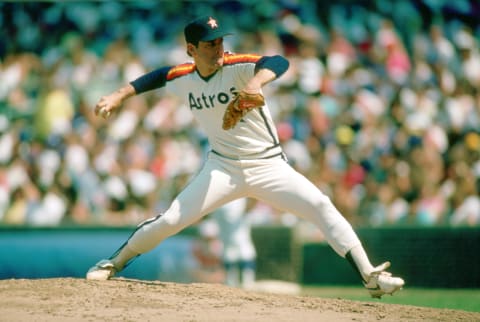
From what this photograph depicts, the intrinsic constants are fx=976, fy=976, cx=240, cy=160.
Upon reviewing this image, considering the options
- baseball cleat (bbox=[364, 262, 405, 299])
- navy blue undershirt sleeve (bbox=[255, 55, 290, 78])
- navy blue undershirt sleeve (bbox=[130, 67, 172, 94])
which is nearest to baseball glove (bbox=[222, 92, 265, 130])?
navy blue undershirt sleeve (bbox=[255, 55, 290, 78])

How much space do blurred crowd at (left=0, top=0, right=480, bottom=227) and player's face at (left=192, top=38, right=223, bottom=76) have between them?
5.56 metres

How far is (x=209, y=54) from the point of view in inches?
275

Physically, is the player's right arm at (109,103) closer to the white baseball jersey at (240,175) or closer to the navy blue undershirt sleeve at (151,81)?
the navy blue undershirt sleeve at (151,81)

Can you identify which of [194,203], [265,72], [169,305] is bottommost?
[169,305]

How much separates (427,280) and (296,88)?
3.57 meters

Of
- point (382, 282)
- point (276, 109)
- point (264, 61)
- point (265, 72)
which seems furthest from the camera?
point (276, 109)

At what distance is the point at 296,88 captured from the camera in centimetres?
1438

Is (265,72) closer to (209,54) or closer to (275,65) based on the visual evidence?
(275,65)

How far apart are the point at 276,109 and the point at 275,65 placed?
7240mm

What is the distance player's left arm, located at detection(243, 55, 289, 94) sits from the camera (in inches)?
253

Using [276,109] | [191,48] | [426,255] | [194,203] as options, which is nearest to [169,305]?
[194,203]

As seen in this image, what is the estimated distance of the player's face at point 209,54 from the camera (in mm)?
6954

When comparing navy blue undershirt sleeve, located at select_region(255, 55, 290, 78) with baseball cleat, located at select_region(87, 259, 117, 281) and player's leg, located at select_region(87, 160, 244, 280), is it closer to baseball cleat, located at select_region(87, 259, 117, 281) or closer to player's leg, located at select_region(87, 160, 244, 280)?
player's leg, located at select_region(87, 160, 244, 280)

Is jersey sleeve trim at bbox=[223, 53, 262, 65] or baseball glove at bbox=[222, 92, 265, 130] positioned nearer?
baseball glove at bbox=[222, 92, 265, 130]
